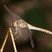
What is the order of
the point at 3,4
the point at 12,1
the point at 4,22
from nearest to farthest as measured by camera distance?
the point at 3,4, the point at 4,22, the point at 12,1

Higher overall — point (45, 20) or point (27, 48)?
point (45, 20)

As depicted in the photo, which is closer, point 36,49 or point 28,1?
point 36,49

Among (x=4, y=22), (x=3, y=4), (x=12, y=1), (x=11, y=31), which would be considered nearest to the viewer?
(x=11, y=31)

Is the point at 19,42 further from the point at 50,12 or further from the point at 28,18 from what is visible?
the point at 50,12

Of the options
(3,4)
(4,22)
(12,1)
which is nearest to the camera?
(3,4)

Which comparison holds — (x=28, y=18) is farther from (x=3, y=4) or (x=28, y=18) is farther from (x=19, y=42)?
(x=3, y=4)

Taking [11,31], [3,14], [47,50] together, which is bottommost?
[47,50]

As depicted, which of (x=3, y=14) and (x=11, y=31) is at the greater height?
(x=3, y=14)

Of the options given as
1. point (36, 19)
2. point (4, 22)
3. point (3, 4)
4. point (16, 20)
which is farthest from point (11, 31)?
point (36, 19)

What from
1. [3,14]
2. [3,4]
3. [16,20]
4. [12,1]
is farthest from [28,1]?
[16,20]
